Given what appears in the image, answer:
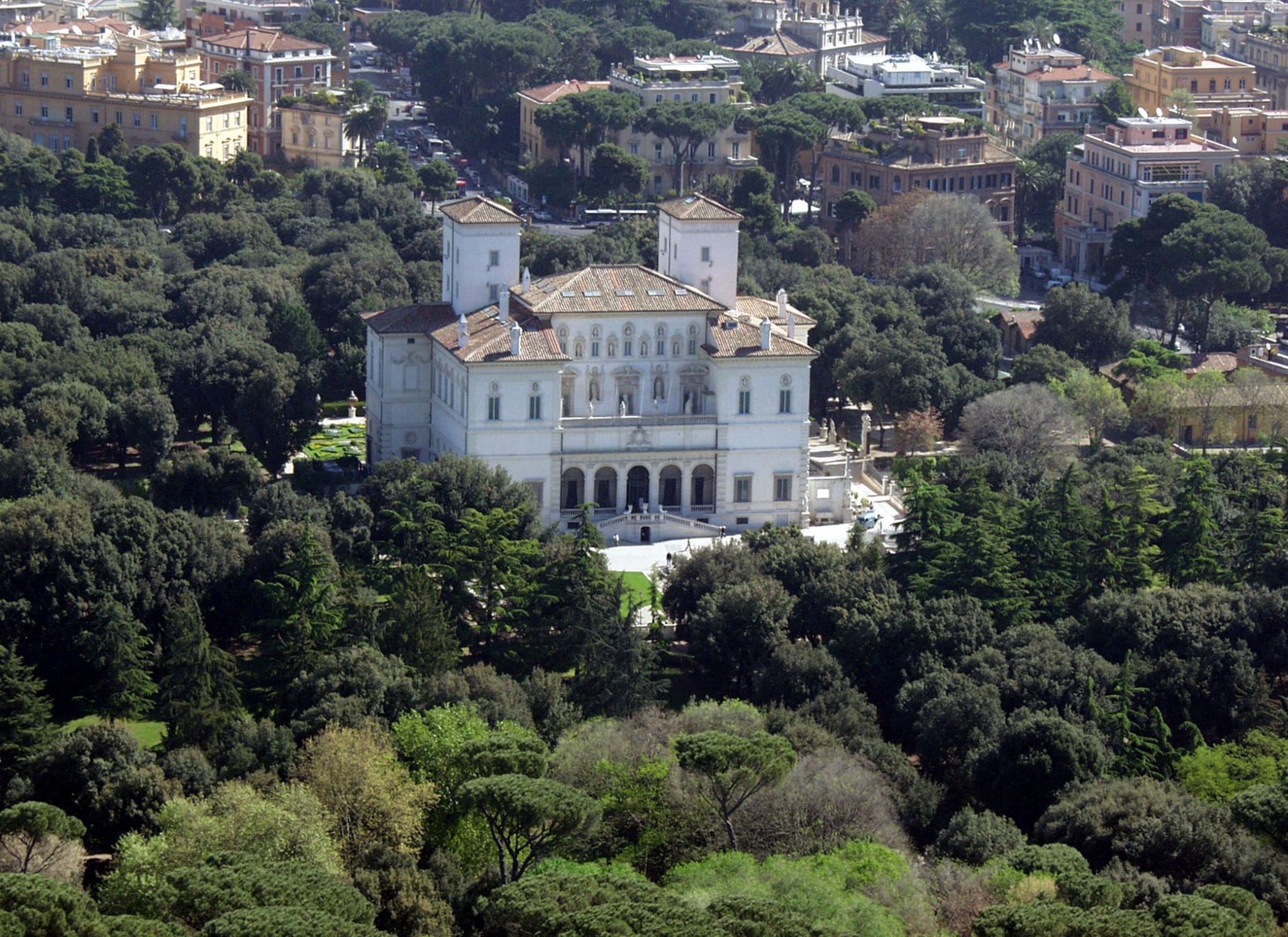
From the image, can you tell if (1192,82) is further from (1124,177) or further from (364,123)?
(364,123)

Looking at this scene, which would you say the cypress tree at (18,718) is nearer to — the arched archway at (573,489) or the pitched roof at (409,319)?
the arched archway at (573,489)

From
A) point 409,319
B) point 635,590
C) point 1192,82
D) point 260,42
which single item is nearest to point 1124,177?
point 1192,82

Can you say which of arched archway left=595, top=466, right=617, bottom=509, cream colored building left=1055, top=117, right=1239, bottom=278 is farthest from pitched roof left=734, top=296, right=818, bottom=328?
cream colored building left=1055, top=117, right=1239, bottom=278

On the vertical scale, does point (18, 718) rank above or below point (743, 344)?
below

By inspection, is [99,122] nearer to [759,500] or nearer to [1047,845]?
[759,500]

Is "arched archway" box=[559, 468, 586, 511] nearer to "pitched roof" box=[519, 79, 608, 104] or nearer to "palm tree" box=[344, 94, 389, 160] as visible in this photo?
"palm tree" box=[344, 94, 389, 160]

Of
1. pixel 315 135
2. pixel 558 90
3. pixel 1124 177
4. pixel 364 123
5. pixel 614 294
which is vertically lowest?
pixel 315 135
